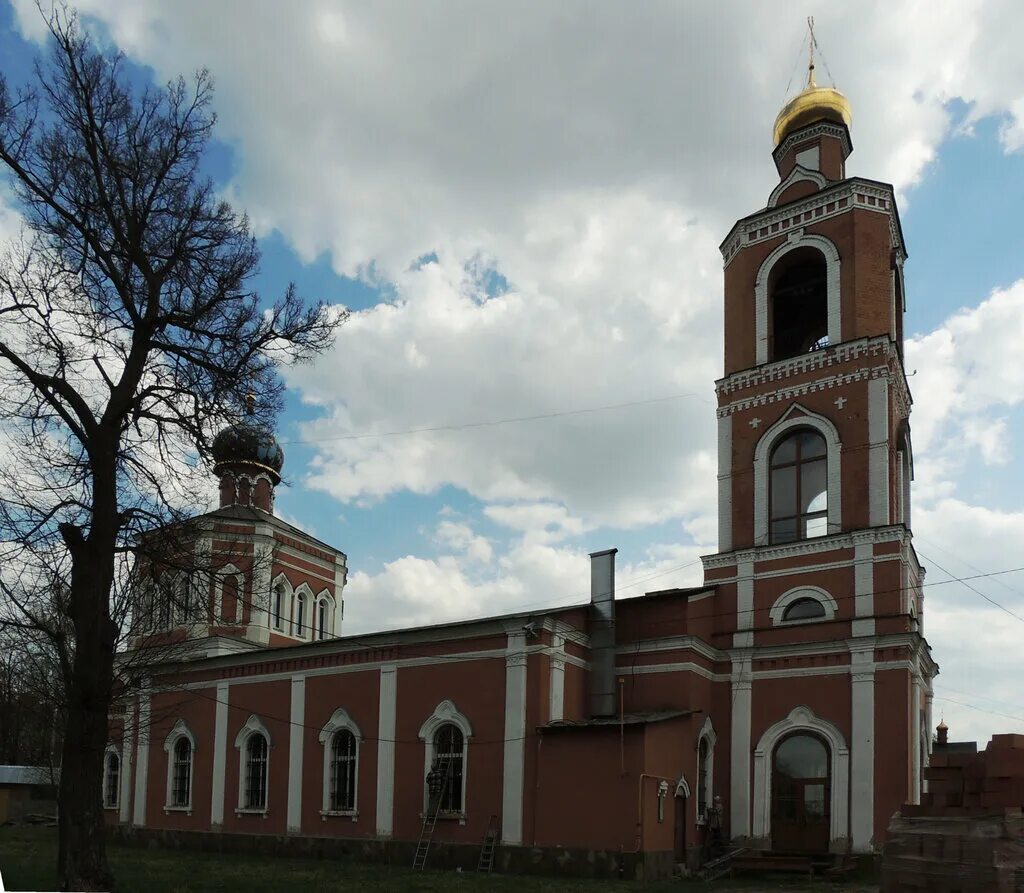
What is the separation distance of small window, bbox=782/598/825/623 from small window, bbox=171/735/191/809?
636 inches

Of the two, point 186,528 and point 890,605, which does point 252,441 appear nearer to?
point 186,528

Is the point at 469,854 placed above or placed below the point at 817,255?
below

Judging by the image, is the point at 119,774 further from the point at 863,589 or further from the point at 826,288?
the point at 826,288

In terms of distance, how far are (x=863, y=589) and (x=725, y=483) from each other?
4.19 m

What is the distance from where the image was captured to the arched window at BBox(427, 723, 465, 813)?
2288 cm

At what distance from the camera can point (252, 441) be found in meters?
16.7

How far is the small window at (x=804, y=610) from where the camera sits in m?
23.1

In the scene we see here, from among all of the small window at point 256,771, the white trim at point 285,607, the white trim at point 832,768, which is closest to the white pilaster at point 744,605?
the white trim at point 832,768

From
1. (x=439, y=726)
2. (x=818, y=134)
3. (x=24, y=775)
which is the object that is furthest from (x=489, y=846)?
(x=24, y=775)

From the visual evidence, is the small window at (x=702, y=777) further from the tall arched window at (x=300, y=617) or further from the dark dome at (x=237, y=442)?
the tall arched window at (x=300, y=617)

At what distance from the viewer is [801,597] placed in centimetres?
2333

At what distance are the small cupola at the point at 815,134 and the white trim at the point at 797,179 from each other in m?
0.10

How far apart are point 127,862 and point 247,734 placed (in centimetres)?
533

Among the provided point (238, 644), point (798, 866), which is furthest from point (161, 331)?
point (238, 644)
